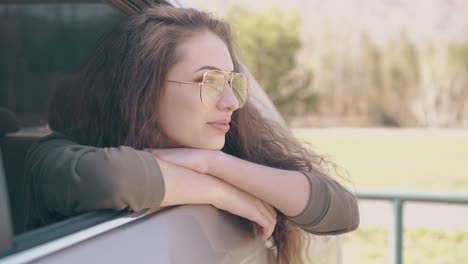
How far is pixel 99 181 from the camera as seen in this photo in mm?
1415

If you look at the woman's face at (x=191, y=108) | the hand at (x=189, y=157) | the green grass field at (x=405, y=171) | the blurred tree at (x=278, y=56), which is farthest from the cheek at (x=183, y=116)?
the blurred tree at (x=278, y=56)

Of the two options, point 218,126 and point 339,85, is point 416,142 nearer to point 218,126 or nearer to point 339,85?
point 339,85

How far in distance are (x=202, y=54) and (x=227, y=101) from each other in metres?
0.13

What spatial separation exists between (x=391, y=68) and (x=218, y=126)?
23.8 meters

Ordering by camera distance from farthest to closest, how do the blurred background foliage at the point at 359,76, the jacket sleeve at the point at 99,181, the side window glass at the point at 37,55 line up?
the blurred background foliage at the point at 359,76
the side window glass at the point at 37,55
the jacket sleeve at the point at 99,181

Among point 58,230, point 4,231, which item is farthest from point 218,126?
point 4,231

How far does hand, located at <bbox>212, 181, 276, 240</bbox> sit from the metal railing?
1821 millimetres

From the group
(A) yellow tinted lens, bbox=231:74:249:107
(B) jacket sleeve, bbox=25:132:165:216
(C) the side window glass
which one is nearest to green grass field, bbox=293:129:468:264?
(A) yellow tinted lens, bbox=231:74:249:107

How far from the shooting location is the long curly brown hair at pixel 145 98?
1.86 meters

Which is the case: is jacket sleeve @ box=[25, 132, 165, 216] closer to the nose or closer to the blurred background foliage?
the nose

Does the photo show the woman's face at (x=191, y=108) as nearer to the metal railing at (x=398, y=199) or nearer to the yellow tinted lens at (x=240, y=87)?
the yellow tinted lens at (x=240, y=87)

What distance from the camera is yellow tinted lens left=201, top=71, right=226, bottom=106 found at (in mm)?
1851

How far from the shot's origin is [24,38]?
122 inches

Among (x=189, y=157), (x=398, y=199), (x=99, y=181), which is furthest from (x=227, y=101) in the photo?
(x=398, y=199)
